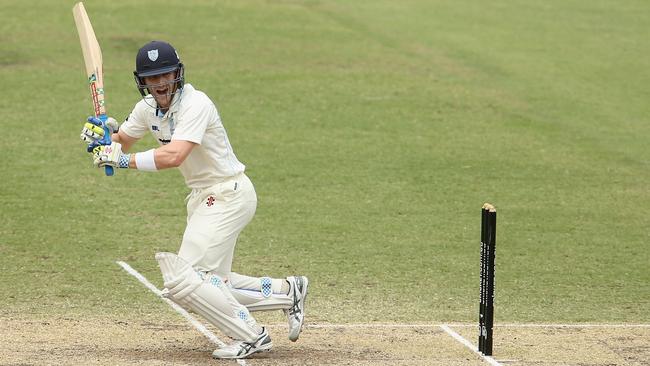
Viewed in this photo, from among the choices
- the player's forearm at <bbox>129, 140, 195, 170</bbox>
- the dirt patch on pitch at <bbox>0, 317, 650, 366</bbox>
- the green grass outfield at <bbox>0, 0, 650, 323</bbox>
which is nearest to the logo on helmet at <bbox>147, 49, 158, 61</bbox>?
the player's forearm at <bbox>129, 140, 195, 170</bbox>

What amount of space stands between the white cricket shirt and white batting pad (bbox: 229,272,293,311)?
0.73 metres

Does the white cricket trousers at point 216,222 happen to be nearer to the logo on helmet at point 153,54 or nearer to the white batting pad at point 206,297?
the white batting pad at point 206,297

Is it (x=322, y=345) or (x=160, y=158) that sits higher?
(x=160, y=158)

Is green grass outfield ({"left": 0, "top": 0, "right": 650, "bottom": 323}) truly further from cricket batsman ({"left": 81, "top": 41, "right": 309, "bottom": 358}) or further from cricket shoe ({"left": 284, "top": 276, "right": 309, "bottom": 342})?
cricket batsman ({"left": 81, "top": 41, "right": 309, "bottom": 358})

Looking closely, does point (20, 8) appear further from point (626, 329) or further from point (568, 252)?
point (626, 329)

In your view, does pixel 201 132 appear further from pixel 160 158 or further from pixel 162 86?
pixel 162 86

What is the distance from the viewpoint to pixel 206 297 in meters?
7.52

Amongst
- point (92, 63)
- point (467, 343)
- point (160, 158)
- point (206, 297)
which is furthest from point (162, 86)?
point (467, 343)

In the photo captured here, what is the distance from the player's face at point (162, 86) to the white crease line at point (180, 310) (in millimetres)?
1766

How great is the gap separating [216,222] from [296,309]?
0.92 metres

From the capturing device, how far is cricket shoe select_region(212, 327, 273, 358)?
7656 millimetres

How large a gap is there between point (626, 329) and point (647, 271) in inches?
94.8

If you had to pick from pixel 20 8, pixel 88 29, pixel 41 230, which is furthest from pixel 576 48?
pixel 88 29

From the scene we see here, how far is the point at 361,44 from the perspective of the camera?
825 inches
